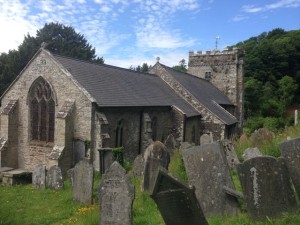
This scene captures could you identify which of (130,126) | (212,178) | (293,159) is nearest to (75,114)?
(130,126)

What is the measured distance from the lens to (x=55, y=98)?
1720cm

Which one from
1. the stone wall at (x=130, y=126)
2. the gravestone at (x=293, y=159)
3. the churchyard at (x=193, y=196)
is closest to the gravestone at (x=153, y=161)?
the churchyard at (x=193, y=196)

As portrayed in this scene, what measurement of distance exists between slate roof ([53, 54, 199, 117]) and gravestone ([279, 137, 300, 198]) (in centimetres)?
1100

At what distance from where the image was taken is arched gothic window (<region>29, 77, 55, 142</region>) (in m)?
17.5

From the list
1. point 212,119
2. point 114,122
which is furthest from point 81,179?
point 212,119

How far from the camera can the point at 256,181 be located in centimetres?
630

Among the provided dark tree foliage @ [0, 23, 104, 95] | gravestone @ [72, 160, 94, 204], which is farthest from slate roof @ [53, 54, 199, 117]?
dark tree foliage @ [0, 23, 104, 95]

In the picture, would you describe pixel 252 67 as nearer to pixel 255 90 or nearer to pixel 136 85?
pixel 255 90

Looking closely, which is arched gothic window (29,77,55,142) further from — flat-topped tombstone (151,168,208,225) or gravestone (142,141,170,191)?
flat-topped tombstone (151,168,208,225)

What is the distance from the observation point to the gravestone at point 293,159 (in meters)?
6.39

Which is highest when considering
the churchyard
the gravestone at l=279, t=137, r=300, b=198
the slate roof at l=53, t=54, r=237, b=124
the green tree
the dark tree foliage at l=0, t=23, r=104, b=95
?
the dark tree foliage at l=0, t=23, r=104, b=95

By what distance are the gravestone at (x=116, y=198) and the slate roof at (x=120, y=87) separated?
893cm

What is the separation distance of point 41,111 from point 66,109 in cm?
230

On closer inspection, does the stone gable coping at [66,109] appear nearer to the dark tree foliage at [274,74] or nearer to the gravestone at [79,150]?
the gravestone at [79,150]
